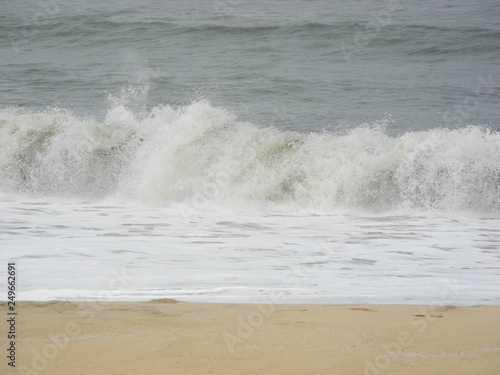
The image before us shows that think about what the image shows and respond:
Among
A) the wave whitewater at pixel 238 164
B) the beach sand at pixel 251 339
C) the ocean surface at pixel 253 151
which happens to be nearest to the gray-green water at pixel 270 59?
the ocean surface at pixel 253 151

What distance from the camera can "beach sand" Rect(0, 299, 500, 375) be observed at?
304 centimetres

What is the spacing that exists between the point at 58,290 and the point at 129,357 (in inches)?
66.5

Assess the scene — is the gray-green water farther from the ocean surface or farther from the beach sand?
the beach sand

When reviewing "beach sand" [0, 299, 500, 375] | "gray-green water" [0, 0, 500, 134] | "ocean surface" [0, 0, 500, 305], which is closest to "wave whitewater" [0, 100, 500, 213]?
"ocean surface" [0, 0, 500, 305]

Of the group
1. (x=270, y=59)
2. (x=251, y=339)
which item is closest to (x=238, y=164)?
(x=251, y=339)

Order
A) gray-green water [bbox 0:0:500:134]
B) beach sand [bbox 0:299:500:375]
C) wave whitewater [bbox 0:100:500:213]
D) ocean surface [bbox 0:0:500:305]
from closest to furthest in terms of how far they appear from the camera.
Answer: beach sand [bbox 0:299:500:375], ocean surface [bbox 0:0:500:305], wave whitewater [bbox 0:100:500:213], gray-green water [bbox 0:0:500:134]

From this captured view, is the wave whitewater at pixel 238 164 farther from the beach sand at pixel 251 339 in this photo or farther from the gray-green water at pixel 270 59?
the beach sand at pixel 251 339

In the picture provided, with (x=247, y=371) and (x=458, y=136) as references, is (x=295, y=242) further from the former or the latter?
(x=458, y=136)

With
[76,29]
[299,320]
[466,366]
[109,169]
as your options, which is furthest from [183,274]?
[76,29]

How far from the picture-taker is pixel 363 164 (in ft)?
32.7

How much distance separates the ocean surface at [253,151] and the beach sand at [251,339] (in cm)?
47

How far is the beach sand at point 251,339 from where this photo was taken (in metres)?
3.04

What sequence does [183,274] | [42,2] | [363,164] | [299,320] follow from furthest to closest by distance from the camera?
[42,2] → [363,164] → [183,274] → [299,320]

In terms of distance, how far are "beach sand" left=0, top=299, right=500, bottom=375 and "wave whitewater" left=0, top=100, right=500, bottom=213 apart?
5.48m
